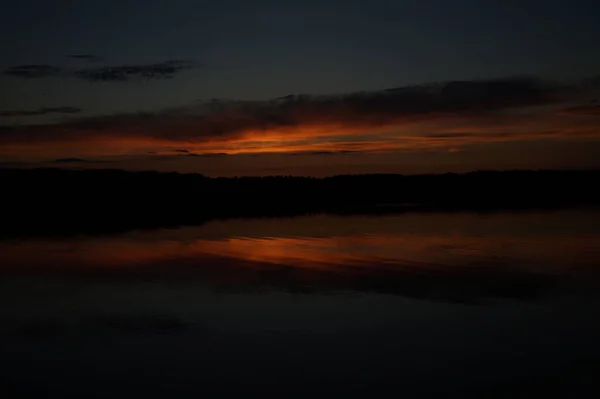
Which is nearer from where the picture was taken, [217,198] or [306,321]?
[306,321]

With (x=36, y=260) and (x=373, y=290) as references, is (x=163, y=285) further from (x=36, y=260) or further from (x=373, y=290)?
(x=36, y=260)

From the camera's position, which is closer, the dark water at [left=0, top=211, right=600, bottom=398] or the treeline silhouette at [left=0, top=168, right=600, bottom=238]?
the dark water at [left=0, top=211, right=600, bottom=398]

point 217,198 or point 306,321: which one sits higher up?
point 217,198

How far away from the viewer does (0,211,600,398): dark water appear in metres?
8.34

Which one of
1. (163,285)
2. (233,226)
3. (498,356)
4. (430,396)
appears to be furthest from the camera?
(233,226)

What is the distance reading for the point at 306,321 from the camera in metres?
11.1

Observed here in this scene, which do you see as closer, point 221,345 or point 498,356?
point 498,356

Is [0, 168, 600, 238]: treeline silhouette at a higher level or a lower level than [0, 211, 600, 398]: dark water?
higher

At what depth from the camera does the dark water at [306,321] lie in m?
8.34

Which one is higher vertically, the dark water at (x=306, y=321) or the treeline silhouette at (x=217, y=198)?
the treeline silhouette at (x=217, y=198)

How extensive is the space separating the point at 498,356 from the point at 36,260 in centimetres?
1388

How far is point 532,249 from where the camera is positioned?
19578 mm

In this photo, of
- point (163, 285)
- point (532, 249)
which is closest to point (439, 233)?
point (532, 249)

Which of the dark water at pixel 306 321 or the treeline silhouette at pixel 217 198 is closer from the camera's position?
the dark water at pixel 306 321
